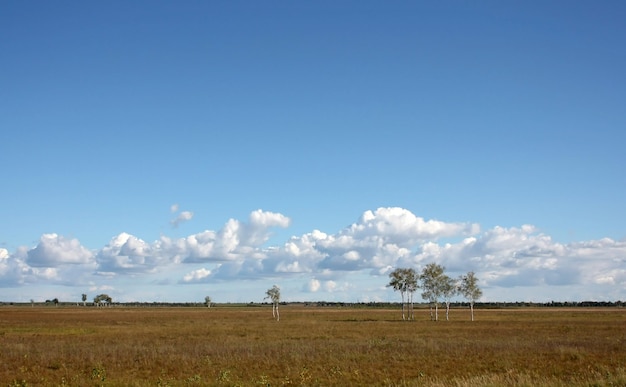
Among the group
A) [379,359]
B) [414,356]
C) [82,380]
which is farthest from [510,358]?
[82,380]

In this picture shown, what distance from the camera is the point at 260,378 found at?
2706 cm

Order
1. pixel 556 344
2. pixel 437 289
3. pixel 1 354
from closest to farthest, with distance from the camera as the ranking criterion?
pixel 1 354 → pixel 556 344 → pixel 437 289

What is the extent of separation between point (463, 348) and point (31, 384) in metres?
27.2

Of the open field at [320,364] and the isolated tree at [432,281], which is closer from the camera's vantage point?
the open field at [320,364]

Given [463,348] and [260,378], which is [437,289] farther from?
[260,378]

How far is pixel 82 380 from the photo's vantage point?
2636 centimetres

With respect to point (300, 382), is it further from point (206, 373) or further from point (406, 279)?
point (406, 279)

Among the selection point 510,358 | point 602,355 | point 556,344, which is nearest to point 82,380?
point 510,358

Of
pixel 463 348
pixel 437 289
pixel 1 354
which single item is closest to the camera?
pixel 1 354

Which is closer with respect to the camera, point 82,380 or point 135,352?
point 82,380

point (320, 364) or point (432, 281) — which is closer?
point (320, 364)

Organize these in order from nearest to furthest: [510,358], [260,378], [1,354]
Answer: [260,378]
[510,358]
[1,354]

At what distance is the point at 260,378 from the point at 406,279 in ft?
311

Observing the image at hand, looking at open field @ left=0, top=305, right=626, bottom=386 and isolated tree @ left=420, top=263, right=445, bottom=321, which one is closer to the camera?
open field @ left=0, top=305, right=626, bottom=386
